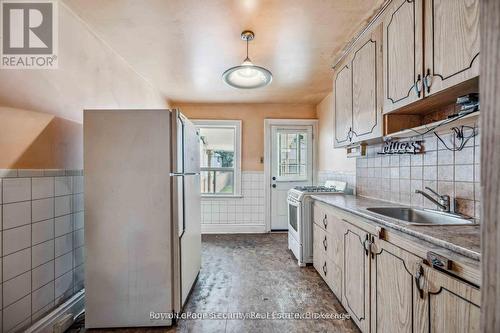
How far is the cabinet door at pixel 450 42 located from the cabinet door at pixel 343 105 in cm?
97

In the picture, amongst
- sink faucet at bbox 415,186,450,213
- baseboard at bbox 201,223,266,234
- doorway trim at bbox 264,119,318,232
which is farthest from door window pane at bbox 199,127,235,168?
sink faucet at bbox 415,186,450,213

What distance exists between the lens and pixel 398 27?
1666 millimetres

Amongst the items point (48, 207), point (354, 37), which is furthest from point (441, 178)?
point (48, 207)

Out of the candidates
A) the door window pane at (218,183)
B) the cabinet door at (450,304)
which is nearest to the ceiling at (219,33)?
the door window pane at (218,183)

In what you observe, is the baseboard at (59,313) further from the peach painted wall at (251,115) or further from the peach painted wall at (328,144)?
the peach painted wall at (328,144)

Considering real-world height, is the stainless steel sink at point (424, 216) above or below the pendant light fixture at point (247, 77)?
below

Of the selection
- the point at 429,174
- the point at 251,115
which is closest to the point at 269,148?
the point at 251,115

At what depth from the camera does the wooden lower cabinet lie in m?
0.97

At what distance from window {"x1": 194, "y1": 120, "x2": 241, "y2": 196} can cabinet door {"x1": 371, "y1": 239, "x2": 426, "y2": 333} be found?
10.6 ft

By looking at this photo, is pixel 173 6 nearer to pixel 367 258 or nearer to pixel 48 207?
pixel 48 207

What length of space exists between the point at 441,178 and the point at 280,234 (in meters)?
3.06

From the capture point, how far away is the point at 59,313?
178cm

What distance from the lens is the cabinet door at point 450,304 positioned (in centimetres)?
90

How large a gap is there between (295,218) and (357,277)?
4.71 ft
